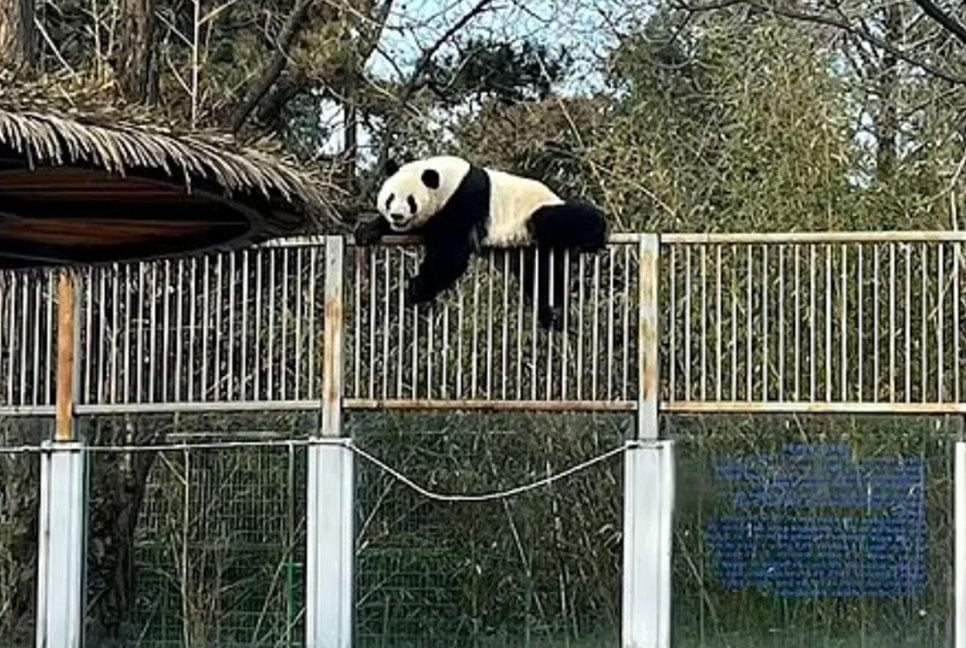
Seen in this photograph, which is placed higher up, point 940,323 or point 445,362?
point 940,323

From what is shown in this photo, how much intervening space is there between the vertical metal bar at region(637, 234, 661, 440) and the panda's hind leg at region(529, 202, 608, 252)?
179 millimetres

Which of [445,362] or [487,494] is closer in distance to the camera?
[445,362]

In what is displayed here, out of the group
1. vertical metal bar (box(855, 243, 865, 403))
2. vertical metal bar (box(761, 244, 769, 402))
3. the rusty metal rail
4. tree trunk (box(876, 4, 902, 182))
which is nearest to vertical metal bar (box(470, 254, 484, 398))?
the rusty metal rail

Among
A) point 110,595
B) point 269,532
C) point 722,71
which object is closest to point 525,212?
point 269,532

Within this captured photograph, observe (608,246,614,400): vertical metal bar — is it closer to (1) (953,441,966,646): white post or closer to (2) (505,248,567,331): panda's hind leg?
(2) (505,248,567,331): panda's hind leg

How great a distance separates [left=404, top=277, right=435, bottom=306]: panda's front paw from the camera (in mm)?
7672

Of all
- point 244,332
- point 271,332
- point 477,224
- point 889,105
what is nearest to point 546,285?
point 477,224

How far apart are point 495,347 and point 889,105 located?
3.37 m

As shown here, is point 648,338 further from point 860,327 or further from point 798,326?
point 860,327

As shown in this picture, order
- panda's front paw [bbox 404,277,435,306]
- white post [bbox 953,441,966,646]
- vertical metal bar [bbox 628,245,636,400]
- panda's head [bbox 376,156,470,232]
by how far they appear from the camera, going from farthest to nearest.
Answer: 1. panda's head [bbox 376,156,470,232]
2. panda's front paw [bbox 404,277,435,306]
3. vertical metal bar [bbox 628,245,636,400]
4. white post [bbox 953,441,966,646]

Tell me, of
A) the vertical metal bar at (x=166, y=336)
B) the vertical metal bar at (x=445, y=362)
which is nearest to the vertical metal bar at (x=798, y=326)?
the vertical metal bar at (x=445, y=362)

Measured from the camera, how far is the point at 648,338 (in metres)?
7.49

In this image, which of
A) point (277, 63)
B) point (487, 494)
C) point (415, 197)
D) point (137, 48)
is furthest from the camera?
point (277, 63)

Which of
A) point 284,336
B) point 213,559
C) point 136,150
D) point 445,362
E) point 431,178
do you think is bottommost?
point 213,559
